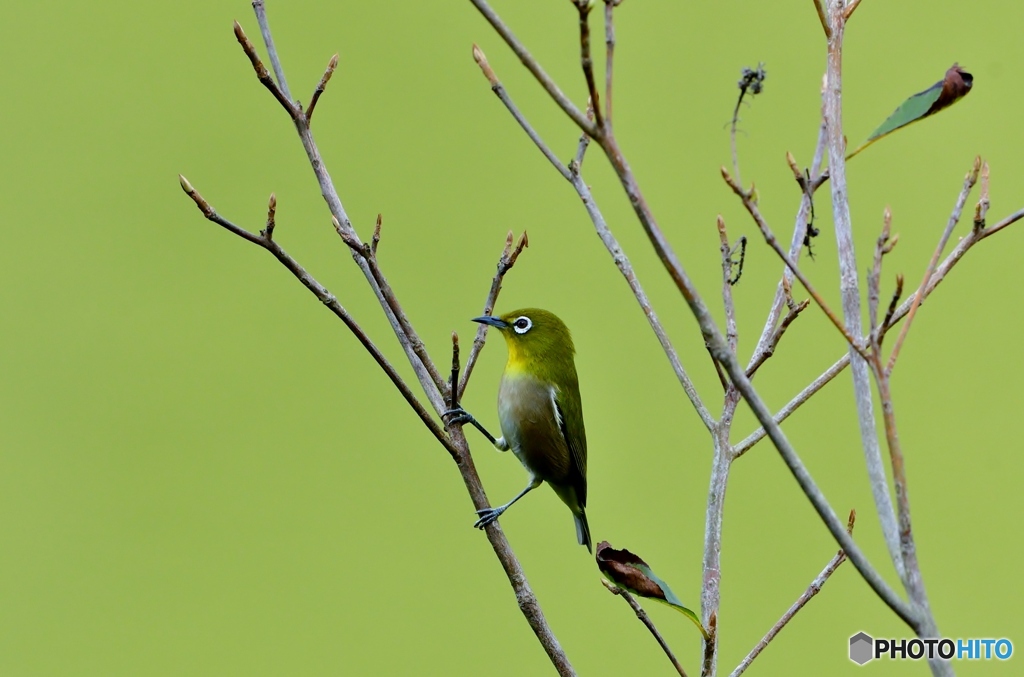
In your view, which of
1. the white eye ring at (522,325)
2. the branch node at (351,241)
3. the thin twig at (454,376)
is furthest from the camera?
the white eye ring at (522,325)

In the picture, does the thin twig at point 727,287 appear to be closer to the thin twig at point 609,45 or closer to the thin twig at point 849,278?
the thin twig at point 849,278

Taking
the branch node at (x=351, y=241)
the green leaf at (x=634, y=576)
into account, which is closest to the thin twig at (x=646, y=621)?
the green leaf at (x=634, y=576)

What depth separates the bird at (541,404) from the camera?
107 inches

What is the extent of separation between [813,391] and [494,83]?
92cm

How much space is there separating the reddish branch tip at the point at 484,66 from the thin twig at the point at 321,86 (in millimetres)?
452

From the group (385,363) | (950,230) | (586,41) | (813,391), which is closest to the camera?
(586,41)

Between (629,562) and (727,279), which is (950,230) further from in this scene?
(629,562)

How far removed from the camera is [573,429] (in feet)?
9.06

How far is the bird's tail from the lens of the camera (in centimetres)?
287

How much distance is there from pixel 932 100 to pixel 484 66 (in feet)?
2.72

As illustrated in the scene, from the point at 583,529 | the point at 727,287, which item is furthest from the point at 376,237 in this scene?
the point at 583,529

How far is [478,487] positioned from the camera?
74.1 inches

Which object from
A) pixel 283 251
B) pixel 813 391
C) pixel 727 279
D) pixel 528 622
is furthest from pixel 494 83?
pixel 528 622

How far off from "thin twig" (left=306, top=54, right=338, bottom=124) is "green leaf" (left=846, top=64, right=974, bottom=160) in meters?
1.15
